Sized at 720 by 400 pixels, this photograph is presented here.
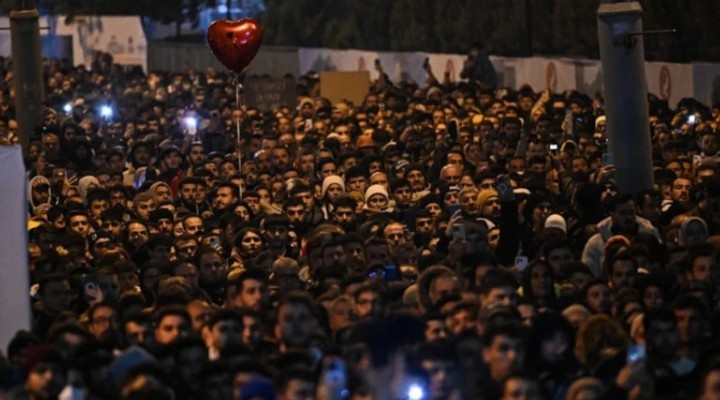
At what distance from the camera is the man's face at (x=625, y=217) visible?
61.9 feet

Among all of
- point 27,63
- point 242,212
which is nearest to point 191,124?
point 27,63

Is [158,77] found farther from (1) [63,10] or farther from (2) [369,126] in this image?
(2) [369,126]

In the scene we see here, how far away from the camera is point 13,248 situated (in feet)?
51.1

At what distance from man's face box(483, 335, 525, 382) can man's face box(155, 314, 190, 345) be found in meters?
2.02

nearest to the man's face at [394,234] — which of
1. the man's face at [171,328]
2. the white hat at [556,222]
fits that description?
the white hat at [556,222]

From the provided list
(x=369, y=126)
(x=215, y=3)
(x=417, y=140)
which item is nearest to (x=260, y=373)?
(x=417, y=140)

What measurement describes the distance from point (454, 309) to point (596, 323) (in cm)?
119

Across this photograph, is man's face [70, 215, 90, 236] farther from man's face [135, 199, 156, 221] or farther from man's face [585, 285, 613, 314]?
man's face [585, 285, 613, 314]

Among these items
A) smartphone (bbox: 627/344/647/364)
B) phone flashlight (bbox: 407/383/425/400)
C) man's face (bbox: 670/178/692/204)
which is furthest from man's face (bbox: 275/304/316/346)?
man's face (bbox: 670/178/692/204)

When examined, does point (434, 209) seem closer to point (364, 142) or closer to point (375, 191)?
point (375, 191)

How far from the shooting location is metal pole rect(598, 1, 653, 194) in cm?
2222

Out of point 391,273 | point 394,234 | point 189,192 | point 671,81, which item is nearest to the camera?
point 391,273

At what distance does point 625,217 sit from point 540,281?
3.33 m

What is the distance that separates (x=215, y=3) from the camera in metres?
62.0
